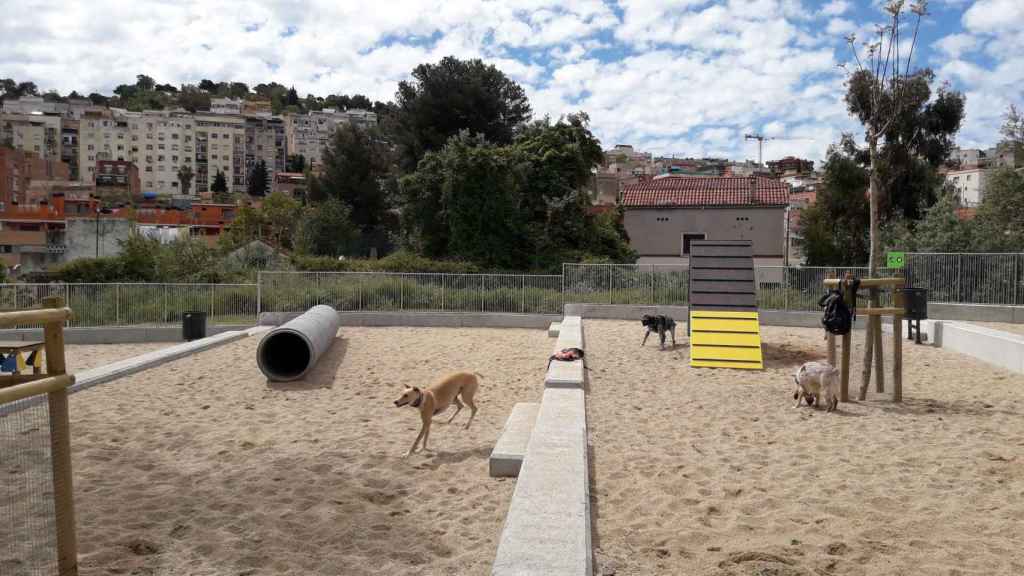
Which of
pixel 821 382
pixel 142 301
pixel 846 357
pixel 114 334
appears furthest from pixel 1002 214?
pixel 114 334

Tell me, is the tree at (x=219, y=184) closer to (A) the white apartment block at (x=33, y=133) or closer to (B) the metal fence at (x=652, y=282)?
(A) the white apartment block at (x=33, y=133)

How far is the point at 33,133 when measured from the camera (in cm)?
14050

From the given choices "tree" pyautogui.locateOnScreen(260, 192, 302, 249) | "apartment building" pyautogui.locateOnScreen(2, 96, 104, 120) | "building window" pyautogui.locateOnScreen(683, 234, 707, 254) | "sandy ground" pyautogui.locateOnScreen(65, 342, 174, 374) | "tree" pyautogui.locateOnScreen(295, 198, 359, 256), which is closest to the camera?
"sandy ground" pyautogui.locateOnScreen(65, 342, 174, 374)

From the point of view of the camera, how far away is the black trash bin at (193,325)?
2008cm

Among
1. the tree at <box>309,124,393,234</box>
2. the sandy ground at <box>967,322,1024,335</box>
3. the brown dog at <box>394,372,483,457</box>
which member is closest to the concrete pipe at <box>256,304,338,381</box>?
the brown dog at <box>394,372,483,457</box>

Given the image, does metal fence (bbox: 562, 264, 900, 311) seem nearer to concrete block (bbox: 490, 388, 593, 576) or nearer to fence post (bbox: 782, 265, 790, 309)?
fence post (bbox: 782, 265, 790, 309)

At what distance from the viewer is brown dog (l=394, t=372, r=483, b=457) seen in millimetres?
7621

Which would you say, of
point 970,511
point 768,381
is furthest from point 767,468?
point 768,381

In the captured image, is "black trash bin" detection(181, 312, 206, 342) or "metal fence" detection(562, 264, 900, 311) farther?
"metal fence" detection(562, 264, 900, 311)

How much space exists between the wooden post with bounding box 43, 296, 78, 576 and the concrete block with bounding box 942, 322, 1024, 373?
13.6 m

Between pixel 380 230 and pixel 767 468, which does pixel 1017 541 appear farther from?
pixel 380 230

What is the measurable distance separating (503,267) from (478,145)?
19.9 ft

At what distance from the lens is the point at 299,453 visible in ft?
24.9

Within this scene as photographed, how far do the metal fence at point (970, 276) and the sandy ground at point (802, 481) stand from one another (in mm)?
13161
